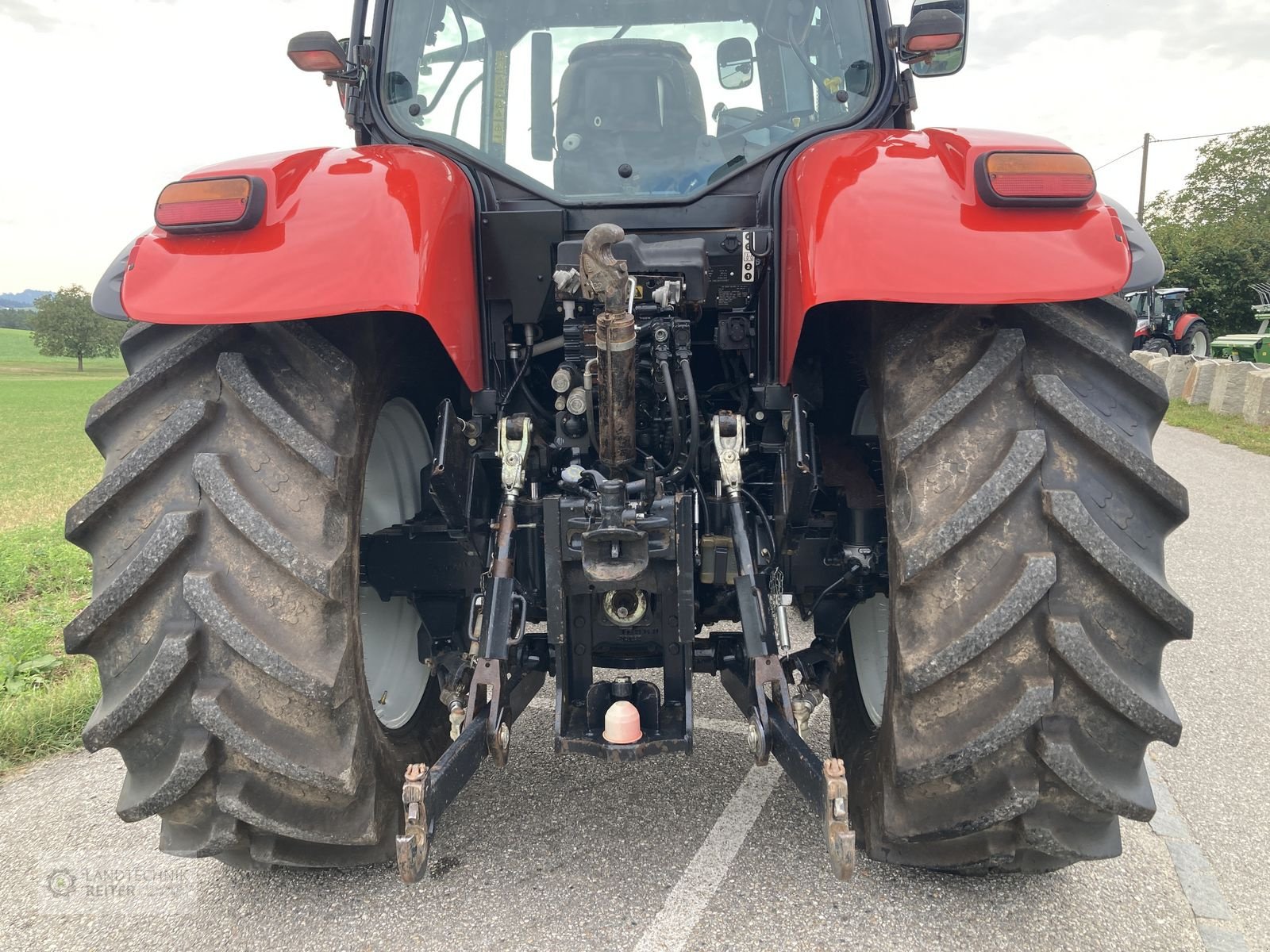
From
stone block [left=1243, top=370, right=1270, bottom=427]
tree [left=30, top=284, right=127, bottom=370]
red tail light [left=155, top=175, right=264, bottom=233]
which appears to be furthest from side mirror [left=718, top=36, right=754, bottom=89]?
tree [left=30, top=284, right=127, bottom=370]

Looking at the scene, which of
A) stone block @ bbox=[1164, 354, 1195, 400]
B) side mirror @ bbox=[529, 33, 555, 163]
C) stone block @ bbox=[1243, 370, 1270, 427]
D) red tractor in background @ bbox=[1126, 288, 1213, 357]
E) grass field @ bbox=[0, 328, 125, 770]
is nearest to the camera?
side mirror @ bbox=[529, 33, 555, 163]

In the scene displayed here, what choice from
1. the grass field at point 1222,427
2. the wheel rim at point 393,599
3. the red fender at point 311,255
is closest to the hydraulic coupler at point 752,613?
the red fender at point 311,255

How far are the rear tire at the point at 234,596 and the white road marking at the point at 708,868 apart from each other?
73 cm

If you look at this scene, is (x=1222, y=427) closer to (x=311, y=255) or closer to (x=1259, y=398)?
(x=1259, y=398)

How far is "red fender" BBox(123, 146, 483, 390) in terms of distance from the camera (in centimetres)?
195

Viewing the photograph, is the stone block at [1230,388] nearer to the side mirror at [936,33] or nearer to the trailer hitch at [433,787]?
the side mirror at [936,33]

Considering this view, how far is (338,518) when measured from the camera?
78.3 inches

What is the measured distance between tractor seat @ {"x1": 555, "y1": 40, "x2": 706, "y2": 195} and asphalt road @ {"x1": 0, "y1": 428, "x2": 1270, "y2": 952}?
187 centimetres

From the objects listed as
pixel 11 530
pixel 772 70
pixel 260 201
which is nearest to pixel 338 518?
pixel 260 201

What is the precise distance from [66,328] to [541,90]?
88187mm

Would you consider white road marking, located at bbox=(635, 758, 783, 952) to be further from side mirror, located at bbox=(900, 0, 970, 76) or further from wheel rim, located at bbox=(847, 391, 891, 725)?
side mirror, located at bbox=(900, 0, 970, 76)

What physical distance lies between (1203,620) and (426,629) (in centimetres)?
403

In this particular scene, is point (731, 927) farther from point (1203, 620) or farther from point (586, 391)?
point (1203, 620)

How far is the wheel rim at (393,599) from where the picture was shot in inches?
104
